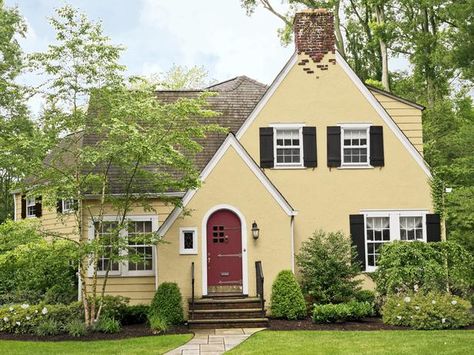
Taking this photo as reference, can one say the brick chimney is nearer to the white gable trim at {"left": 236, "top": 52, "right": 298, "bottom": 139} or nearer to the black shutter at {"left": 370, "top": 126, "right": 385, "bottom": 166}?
the white gable trim at {"left": 236, "top": 52, "right": 298, "bottom": 139}

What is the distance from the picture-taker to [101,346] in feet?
40.9

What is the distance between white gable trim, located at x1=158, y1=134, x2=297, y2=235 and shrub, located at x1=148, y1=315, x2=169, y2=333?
2.46 meters

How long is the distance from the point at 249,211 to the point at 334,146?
377 cm

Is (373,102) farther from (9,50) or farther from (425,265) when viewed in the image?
(9,50)

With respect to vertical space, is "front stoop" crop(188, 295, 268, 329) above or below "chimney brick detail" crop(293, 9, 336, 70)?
below

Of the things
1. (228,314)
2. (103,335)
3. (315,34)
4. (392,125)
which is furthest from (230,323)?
(315,34)

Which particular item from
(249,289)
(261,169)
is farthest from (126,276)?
(261,169)

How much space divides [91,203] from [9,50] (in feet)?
42.8

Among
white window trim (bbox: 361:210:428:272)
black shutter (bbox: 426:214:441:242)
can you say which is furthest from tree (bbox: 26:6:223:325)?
black shutter (bbox: 426:214:441:242)

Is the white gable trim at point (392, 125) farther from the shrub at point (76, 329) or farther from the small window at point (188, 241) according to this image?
the shrub at point (76, 329)

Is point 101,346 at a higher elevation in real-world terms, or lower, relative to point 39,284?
lower

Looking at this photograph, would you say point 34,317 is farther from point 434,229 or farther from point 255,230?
point 434,229

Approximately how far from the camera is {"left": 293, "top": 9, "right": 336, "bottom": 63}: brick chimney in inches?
736

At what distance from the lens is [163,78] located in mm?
45438
